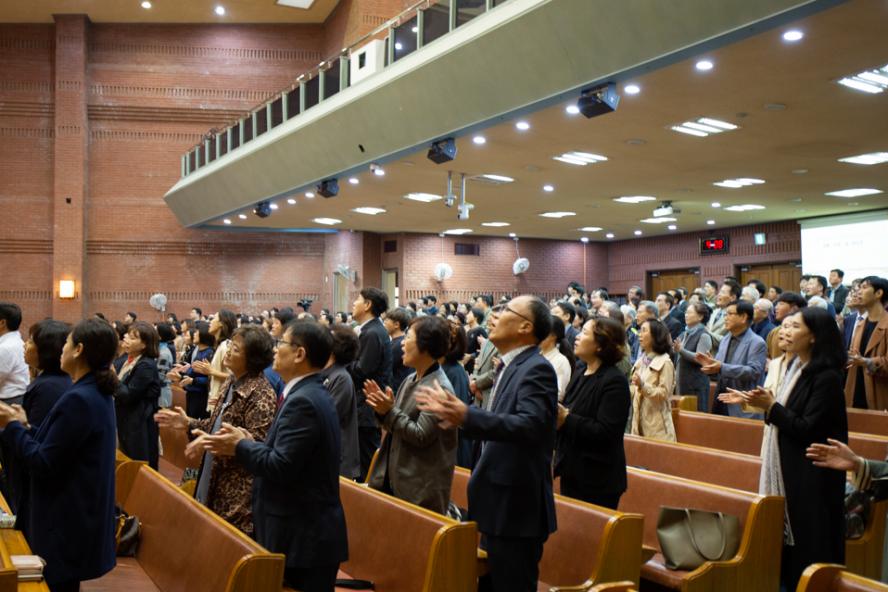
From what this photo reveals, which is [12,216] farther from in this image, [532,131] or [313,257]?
[532,131]

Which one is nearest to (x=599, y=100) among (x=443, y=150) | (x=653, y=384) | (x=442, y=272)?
(x=443, y=150)

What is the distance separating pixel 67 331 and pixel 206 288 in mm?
18604

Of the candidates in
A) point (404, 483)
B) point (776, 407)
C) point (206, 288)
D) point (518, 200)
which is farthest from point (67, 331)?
point (206, 288)

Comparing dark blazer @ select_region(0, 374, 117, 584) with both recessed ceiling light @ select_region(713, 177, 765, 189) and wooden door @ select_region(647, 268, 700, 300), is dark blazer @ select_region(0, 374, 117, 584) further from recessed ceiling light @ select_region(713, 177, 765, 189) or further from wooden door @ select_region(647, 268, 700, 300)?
wooden door @ select_region(647, 268, 700, 300)

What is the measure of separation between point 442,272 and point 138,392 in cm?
1541

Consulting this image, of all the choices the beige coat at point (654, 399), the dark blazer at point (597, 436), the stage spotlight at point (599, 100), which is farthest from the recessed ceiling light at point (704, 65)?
the dark blazer at point (597, 436)

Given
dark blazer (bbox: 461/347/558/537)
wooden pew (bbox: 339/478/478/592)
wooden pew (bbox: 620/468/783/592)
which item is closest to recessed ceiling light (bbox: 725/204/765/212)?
wooden pew (bbox: 620/468/783/592)

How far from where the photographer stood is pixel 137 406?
242 inches

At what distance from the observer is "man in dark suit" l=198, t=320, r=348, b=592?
293 centimetres

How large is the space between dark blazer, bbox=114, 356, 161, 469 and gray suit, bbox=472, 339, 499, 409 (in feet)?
7.91

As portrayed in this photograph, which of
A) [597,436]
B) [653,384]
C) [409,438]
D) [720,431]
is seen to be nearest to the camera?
[409,438]

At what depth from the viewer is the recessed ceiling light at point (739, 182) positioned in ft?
43.7

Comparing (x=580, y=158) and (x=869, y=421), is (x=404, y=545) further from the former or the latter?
(x=580, y=158)

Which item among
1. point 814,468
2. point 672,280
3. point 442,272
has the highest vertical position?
point 442,272
